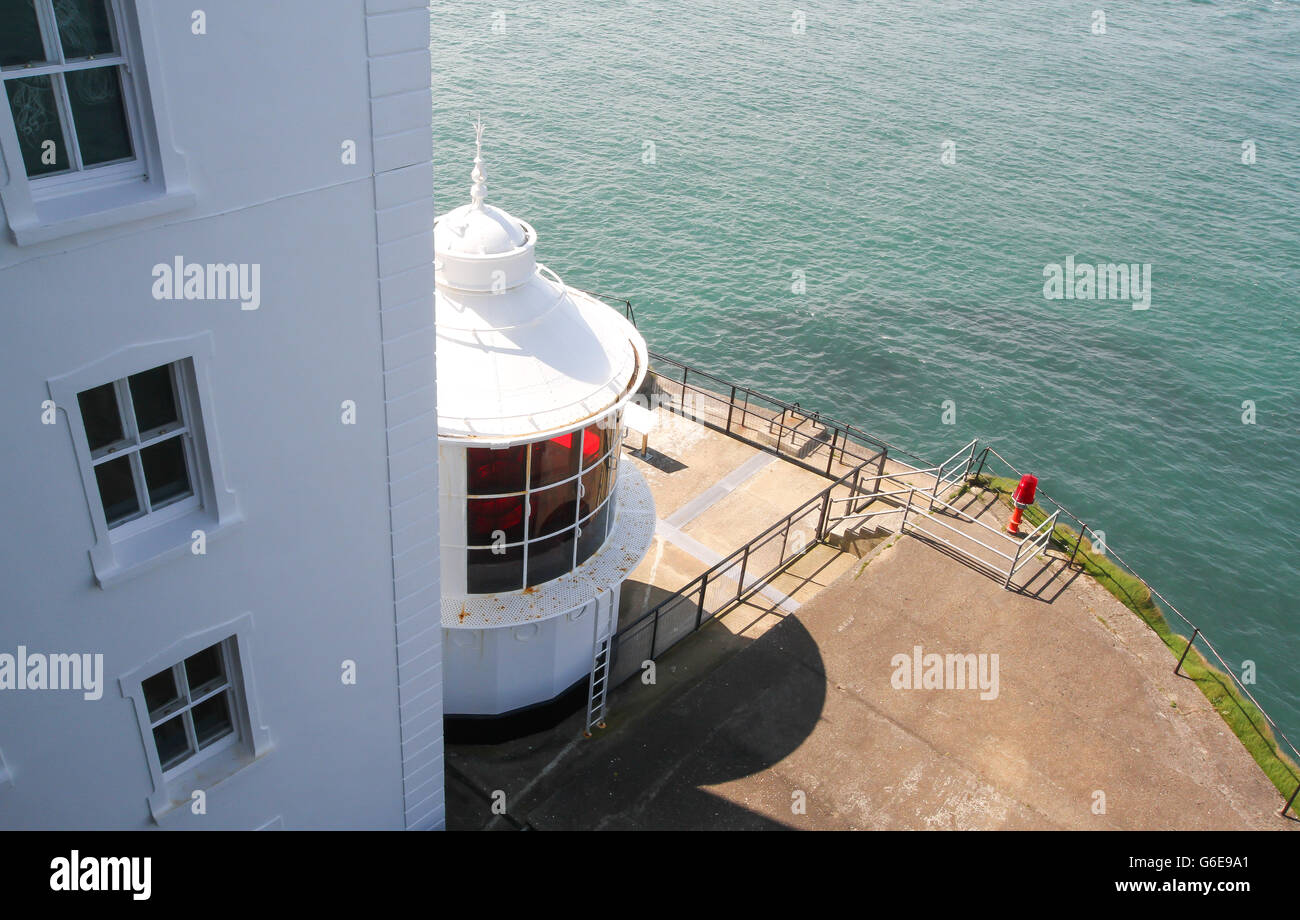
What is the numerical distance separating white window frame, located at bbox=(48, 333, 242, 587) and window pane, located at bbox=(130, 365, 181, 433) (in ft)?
0.32

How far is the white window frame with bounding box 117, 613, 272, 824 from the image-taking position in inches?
401

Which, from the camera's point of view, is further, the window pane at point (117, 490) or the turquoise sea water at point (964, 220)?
the turquoise sea water at point (964, 220)

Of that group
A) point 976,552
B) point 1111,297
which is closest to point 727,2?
point 1111,297

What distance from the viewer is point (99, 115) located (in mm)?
8008

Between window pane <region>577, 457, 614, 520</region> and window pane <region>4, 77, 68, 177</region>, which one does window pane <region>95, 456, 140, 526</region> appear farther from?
window pane <region>577, 457, 614, 520</region>

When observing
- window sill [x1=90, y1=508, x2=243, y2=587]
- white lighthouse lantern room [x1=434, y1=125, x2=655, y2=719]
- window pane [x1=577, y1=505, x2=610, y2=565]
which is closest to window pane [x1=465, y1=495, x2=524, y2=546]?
white lighthouse lantern room [x1=434, y1=125, x2=655, y2=719]

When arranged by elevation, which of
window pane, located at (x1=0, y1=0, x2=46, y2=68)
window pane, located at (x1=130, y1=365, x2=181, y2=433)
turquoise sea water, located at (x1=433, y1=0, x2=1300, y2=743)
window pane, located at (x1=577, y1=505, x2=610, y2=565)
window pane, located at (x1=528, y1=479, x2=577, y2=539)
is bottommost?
turquoise sea water, located at (x1=433, y1=0, x2=1300, y2=743)

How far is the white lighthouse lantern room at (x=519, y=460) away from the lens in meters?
15.2

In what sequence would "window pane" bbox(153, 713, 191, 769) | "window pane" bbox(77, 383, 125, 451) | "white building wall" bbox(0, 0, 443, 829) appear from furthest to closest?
"window pane" bbox(153, 713, 191, 769) < "window pane" bbox(77, 383, 125, 451) < "white building wall" bbox(0, 0, 443, 829)

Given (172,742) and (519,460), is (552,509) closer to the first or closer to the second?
(519,460)

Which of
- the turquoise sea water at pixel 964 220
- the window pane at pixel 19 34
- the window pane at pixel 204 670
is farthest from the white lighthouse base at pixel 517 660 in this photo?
the turquoise sea water at pixel 964 220

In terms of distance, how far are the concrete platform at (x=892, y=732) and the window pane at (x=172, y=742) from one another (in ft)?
18.1

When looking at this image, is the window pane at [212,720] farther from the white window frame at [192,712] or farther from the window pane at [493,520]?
the window pane at [493,520]
